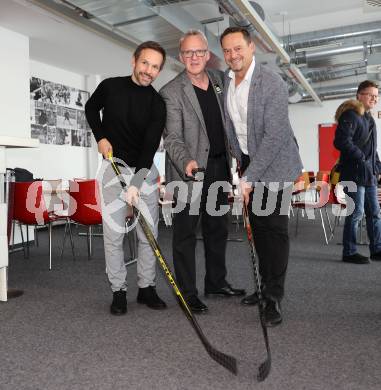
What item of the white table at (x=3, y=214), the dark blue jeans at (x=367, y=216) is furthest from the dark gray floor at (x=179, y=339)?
the dark blue jeans at (x=367, y=216)

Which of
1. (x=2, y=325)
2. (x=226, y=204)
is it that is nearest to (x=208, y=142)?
(x=226, y=204)

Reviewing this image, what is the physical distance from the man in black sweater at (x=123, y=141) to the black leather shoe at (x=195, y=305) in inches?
7.2

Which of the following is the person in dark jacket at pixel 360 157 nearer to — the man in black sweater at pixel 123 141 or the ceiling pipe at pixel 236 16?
the man in black sweater at pixel 123 141

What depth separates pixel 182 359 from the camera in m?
2.02

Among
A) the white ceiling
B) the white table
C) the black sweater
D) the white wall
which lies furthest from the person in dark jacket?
the white wall

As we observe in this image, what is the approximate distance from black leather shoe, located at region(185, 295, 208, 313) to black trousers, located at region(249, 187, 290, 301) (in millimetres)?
382

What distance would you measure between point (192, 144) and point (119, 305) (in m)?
1.06

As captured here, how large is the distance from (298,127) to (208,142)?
1205 centimetres

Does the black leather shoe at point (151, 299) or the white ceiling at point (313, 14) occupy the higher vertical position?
the white ceiling at point (313, 14)

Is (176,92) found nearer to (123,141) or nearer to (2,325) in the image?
(123,141)

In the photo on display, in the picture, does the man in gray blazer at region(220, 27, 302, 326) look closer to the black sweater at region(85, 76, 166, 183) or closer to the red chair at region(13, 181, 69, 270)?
the black sweater at region(85, 76, 166, 183)

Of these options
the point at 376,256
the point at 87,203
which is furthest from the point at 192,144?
the point at 376,256

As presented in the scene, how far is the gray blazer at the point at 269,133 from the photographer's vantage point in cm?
247

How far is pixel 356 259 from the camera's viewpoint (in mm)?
4270
